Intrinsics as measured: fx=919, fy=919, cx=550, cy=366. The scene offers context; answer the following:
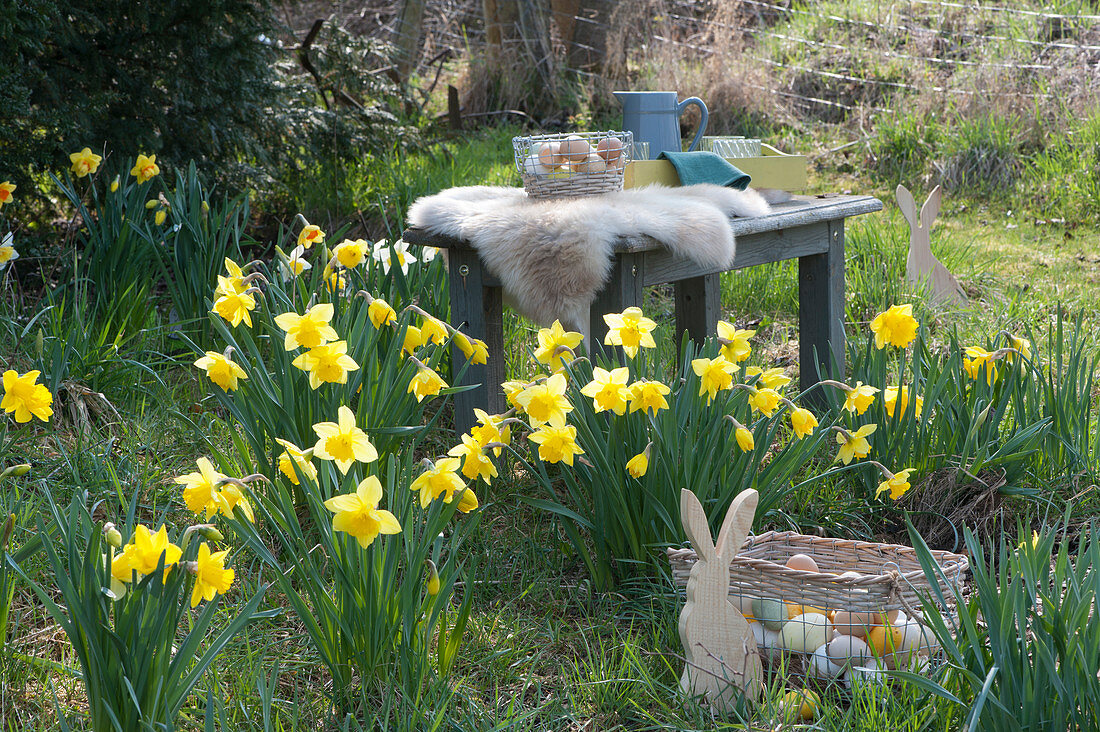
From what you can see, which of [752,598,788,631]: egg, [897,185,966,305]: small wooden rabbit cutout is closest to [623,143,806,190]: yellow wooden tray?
[897,185,966,305]: small wooden rabbit cutout

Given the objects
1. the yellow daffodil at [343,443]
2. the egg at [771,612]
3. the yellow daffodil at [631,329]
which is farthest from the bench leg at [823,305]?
the yellow daffodil at [343,443]

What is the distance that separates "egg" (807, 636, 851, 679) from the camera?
4.99 feet

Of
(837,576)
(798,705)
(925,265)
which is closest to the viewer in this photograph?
(798,705)

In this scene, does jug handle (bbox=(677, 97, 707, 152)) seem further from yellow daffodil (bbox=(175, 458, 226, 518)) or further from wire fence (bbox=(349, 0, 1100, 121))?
wire fence (bbox=(349, 0, 1100, 121))

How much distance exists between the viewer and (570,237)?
2.12m

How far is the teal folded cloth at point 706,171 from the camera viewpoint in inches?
106

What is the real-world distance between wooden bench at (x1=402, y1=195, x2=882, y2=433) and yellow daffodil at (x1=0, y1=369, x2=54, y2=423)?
0.91 meters

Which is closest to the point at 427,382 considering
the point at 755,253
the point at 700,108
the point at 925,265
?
the point at 755,253

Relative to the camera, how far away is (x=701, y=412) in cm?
186

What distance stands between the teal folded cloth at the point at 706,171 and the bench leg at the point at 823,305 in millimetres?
358

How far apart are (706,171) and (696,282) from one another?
335 millimetres

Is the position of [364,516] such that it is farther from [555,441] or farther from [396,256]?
[396,256]

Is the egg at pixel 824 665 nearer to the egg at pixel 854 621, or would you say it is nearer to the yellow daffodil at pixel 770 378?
the egg at pixel 854 621

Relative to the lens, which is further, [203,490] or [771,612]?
[771,612]
